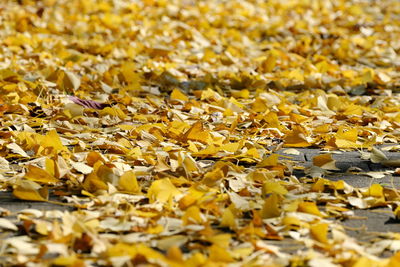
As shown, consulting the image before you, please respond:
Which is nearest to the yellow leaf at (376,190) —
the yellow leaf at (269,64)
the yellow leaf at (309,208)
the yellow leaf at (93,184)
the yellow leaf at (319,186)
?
the yellow leaf at (319,186)

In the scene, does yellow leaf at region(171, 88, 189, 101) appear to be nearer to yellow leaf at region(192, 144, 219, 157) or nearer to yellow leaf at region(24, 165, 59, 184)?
yellow leaf at region(192, 144, 219, 157)

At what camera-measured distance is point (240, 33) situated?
6055mm

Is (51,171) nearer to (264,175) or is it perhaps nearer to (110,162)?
(110,162)

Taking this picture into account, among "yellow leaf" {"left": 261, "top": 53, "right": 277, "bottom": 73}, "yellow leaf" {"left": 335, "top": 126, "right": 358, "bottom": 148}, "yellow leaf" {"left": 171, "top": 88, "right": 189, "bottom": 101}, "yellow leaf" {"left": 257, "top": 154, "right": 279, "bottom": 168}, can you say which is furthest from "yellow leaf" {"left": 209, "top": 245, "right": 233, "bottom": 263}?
"yellow leaf" {"left": 261, "top": 53, "right": 277, "bottom": 73}

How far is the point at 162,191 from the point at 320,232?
0.49 metres

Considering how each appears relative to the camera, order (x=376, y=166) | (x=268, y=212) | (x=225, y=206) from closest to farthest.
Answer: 1. (x=268, y=212)
2. (x=225, y=206)
3. (x=376, y=166)

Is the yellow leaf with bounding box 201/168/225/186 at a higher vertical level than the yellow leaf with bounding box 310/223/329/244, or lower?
lower

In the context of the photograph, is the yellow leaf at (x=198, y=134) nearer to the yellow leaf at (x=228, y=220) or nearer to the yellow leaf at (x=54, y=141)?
the yellow leaf at (x=54, y=141)

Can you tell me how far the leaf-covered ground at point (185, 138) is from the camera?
1.76 metres

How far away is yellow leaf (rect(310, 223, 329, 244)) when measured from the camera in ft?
5.90

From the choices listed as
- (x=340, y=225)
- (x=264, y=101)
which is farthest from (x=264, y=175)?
(x=264, y=101)

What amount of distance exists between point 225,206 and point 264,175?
0.78 feet

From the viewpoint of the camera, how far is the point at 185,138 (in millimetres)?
2736

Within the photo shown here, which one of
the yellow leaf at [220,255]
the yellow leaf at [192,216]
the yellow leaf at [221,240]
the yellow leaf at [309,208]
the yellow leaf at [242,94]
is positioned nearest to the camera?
the yellow leaf at [220,255]
